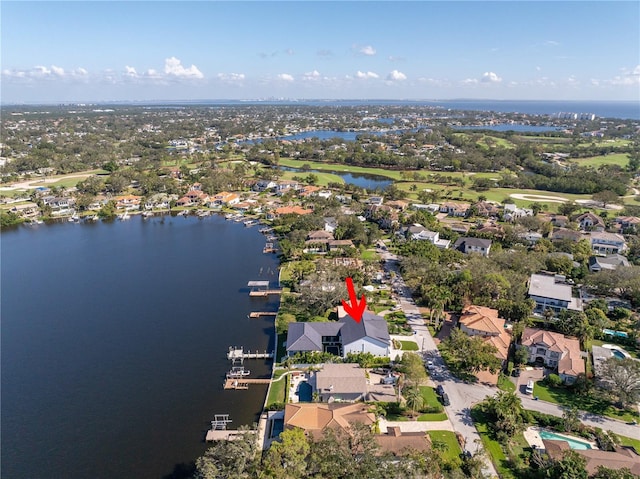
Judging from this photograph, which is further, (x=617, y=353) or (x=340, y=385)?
(x=617, y=353)

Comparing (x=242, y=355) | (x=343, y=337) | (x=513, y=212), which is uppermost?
(x=513, y=212)

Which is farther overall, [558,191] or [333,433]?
[558,191]

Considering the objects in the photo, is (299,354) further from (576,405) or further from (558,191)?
(558,191)

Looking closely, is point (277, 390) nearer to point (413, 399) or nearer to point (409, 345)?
point (413, 399)

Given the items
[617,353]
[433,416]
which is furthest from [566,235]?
[433,416]

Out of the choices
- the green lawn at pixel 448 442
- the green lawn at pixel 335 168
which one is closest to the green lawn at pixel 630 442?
the green lawn at pixel 448 442

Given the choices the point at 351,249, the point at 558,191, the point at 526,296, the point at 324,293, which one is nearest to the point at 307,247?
the point at 351,249
